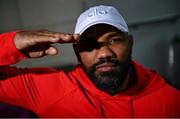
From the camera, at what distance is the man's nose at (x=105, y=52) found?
0.98 m

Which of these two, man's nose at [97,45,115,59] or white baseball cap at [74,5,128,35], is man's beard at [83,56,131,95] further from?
white baseball cap at [74,5,128,35]

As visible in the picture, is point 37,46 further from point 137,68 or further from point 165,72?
point 165,72

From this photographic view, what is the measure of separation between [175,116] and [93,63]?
1.10 feet

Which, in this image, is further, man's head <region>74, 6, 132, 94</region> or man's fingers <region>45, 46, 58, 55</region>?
man's head <region>74, 6, 132, 94</region>

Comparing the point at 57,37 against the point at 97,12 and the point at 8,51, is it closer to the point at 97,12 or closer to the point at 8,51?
the point at 8,51

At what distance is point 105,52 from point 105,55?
0.04 ft

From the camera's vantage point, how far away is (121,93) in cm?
105

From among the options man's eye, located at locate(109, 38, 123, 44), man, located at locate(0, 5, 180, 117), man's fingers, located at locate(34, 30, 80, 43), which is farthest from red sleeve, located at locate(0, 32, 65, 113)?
man's eye, located at locate(109, 38, 123, 44)

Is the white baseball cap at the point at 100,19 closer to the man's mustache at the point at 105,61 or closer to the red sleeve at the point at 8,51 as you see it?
the man's mustache at the point at 105,61

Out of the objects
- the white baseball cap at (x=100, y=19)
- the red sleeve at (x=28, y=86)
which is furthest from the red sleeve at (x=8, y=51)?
the white baseball cap at (x=100, y=19)

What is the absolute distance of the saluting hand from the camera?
819mm

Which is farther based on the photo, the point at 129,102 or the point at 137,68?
the point at 137,68

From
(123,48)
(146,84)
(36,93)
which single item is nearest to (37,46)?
(36,93)

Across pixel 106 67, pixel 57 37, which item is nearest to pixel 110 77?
pixel 106 67
